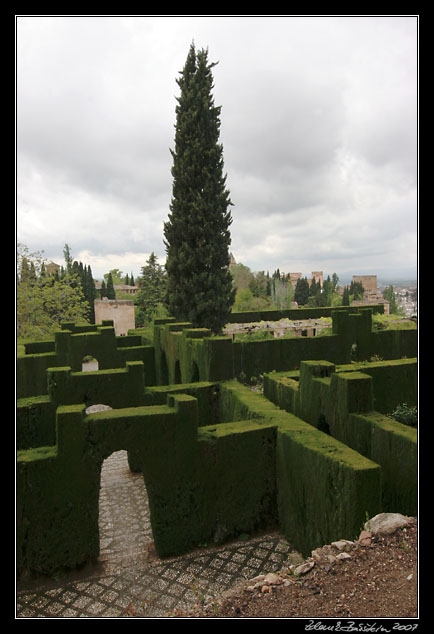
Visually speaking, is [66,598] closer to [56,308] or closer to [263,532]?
[263,532]

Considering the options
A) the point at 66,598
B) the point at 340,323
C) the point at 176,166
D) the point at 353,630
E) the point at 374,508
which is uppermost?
the point at 176,166

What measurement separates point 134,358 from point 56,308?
46.4 feet

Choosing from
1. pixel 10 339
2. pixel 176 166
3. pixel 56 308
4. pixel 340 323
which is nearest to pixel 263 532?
pixel 10 339

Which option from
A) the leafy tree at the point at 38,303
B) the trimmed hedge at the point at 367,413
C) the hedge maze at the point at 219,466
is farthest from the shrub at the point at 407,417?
the leafy tree at the point at 38,303

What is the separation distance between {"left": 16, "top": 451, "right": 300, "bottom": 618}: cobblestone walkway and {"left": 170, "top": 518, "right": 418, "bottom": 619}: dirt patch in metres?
3.00

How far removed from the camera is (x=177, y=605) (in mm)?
7910

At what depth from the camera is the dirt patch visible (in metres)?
4.68

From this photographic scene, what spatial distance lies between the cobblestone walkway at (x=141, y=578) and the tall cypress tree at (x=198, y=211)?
1778cm

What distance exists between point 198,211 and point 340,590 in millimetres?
24007

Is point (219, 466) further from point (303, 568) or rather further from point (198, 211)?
point (198, 211)

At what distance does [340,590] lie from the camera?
16.7 feet

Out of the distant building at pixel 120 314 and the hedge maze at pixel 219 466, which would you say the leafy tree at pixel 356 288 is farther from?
the hedge maze at pixel 219 466

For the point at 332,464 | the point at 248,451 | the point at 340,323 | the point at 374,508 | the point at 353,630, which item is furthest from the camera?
the point at 340,323

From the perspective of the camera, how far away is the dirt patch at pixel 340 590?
4680 mm
